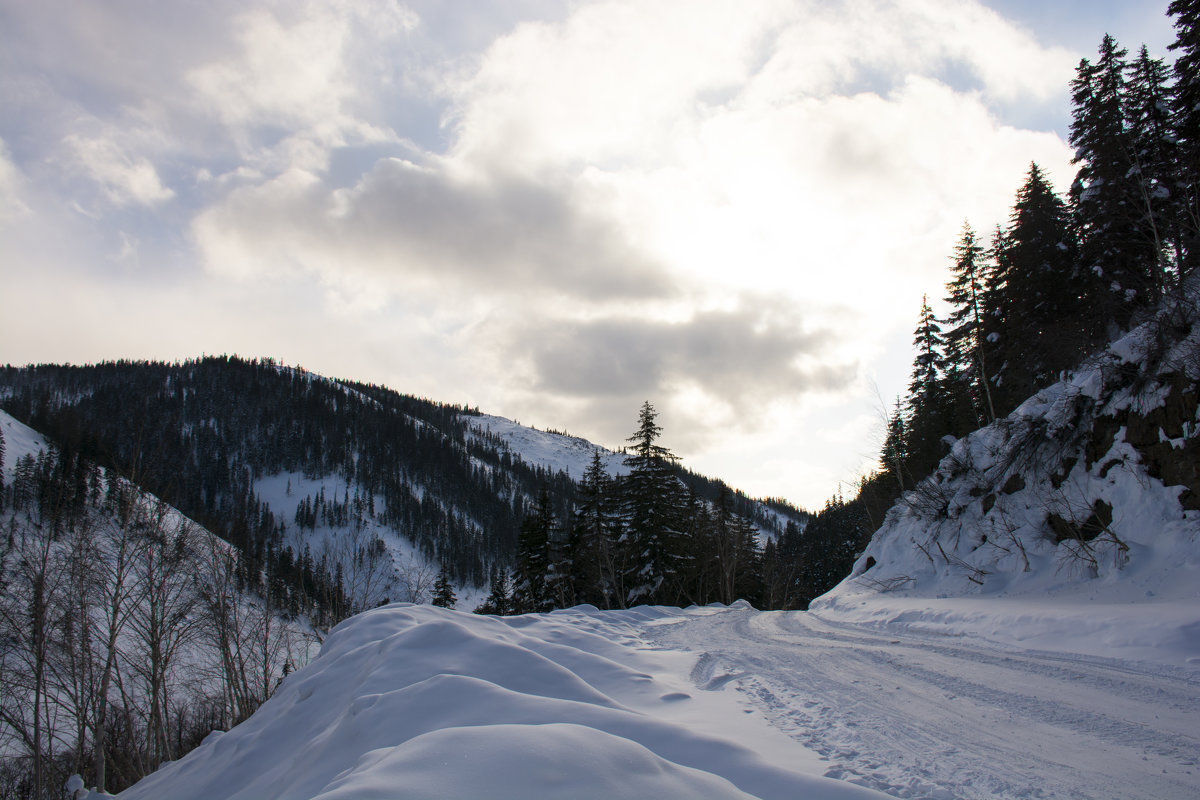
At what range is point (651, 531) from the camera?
1097 inches

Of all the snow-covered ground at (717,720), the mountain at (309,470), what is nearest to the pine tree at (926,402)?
the snow-covered ground at (717,720)

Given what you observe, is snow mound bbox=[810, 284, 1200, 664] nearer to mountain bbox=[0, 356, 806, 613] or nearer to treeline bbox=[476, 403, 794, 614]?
treeline bbox=[476, 403, 794, 614]

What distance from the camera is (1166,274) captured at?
15.6 meters

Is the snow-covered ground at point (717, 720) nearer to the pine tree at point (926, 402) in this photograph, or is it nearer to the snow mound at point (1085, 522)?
the snow mound at point (1085, 522)

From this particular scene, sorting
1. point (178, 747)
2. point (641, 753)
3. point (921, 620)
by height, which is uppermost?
point (641, 753)

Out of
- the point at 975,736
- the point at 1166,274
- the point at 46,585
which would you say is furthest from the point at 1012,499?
the point at 46,585

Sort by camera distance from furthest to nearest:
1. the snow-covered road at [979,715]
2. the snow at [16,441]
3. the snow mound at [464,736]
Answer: the snow at [16,441], the snow-covered road at [979,715], the snow mound at [464,736]

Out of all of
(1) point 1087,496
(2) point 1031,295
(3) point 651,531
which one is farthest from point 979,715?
(2) point 1031,295

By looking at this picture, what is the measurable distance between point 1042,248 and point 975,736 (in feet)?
91.0

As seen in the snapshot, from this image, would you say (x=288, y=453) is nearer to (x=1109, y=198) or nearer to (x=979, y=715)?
(x=1109, y=198)

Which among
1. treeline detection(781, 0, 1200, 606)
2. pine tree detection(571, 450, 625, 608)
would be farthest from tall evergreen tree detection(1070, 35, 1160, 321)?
pine tree detection(571, 450, 625, 608)

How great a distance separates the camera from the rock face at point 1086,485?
35.3 ft

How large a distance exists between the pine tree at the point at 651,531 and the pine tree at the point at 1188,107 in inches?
816

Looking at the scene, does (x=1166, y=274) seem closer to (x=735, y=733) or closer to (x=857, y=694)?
(x=857, y=694)
